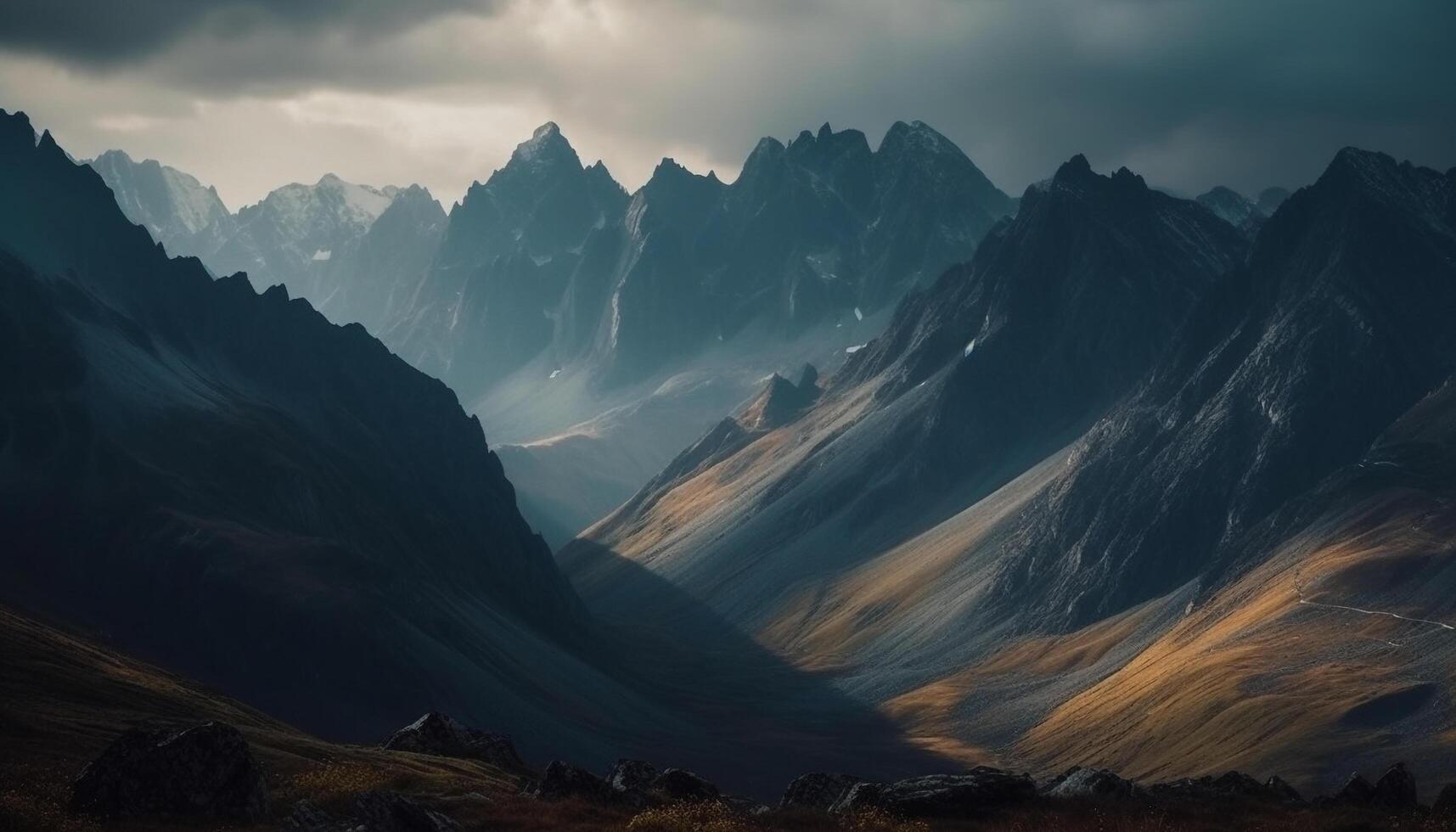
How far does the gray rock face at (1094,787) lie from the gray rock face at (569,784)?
18656 millimetres

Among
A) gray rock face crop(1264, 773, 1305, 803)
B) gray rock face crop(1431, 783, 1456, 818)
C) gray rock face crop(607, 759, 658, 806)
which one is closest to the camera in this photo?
gray rock face crop(1431, 783, 1456, 818)

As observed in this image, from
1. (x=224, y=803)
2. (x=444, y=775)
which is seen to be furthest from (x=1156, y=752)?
(x=224, y=803)

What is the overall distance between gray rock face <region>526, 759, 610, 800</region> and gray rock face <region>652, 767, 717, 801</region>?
250 centimetres

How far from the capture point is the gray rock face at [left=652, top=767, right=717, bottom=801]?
196 feet

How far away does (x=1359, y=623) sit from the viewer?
646ft

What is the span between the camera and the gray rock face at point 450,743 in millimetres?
80875

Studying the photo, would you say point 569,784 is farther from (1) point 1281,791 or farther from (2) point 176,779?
(1) point 1281,791

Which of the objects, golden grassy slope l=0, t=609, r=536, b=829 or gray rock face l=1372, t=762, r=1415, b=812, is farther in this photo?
gray rock face l=1372, t=762, r=1415, b=812

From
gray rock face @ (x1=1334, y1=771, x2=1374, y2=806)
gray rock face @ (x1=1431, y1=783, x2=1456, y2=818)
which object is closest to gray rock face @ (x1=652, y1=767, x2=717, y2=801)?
gray rock face @ (x1=1431, y1=783, x2=1456, y2=818)

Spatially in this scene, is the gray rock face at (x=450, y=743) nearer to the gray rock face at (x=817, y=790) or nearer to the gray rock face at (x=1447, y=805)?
the gray rock face at (x=817, y=790)

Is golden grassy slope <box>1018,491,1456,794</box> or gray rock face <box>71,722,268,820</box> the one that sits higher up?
gray rock face <box>71,722,268,820</box>

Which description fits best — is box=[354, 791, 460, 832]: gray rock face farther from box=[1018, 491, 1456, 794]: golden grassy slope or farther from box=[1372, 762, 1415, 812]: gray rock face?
box=[1018, 491, 1456, 794]: golden grassy slope

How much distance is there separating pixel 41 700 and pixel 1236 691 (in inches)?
5752

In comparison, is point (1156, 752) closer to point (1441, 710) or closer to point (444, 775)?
point (1441, 710)
